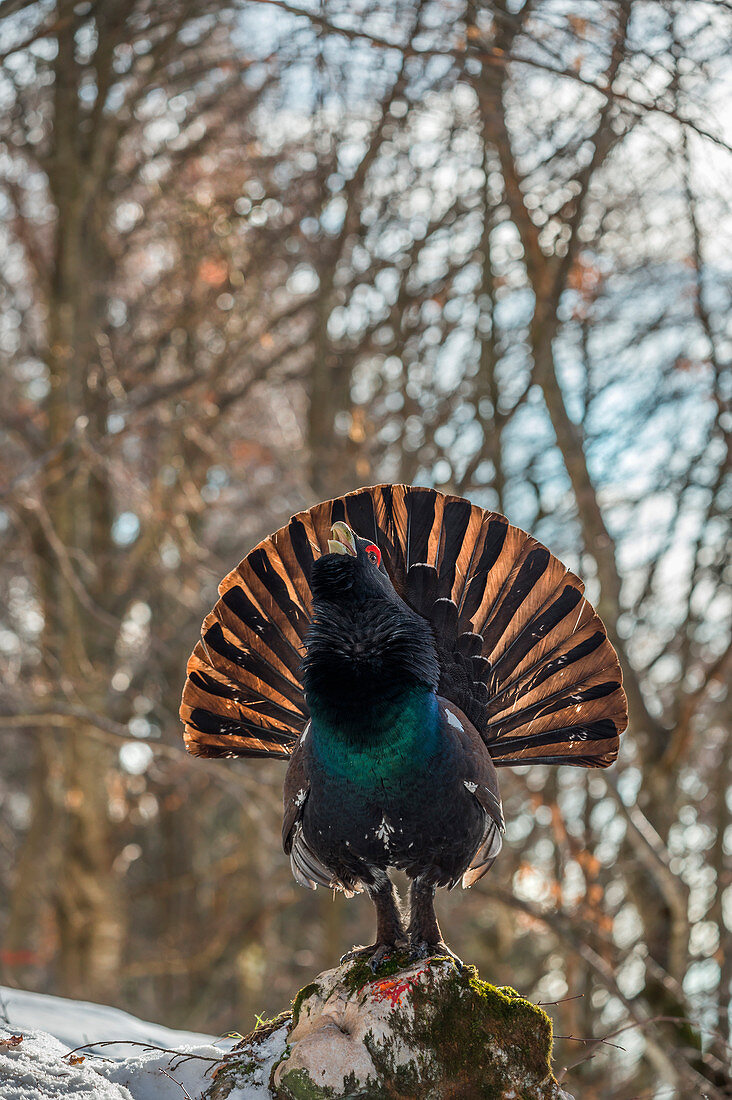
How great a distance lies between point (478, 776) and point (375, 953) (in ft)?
2.27

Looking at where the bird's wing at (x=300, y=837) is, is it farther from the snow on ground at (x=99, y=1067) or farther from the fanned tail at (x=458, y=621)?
the snow on ground at (x=99, y=1067)

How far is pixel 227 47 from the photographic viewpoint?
342 inches

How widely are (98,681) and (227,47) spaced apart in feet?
19.2

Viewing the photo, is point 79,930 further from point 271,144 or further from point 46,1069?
point 271,144

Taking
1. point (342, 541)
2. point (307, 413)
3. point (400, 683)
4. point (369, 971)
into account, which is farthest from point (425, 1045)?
point (307, 413)

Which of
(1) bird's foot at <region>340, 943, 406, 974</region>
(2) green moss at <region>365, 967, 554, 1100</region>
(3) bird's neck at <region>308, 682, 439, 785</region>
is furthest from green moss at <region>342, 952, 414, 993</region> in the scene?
(3) bird's neck at <region>308, 682, 439, 785</region>

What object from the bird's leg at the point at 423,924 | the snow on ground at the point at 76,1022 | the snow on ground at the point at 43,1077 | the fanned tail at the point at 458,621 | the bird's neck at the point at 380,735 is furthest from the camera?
the snow on ground at the point at 76,1022

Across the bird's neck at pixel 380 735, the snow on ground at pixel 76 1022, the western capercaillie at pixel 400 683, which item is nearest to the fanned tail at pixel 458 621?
the western capercaillie at pixel 400 683

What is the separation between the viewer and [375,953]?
10.2 ft

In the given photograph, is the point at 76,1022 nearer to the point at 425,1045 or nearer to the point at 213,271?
the point at 425,1045

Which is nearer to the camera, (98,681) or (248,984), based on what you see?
(98,681)

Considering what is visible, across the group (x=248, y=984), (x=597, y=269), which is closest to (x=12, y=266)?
(x=597, y=269)

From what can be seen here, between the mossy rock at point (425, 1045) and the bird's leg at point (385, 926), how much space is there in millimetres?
212

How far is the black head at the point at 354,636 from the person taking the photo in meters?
2.93
